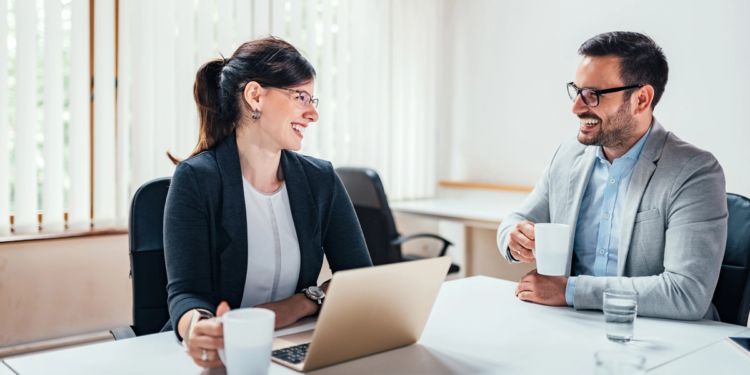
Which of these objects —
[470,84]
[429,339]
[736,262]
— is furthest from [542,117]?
[429,339]

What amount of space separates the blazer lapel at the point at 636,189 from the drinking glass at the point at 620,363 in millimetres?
676

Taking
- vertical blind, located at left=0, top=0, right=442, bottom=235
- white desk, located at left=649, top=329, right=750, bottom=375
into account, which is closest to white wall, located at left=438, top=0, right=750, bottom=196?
vertical blind, located at left=0, top=0, right=442, bottom=235

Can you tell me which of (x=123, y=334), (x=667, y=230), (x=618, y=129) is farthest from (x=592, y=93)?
(x=123, y=334)

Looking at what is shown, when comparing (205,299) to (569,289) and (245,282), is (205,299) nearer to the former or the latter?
(245,282)

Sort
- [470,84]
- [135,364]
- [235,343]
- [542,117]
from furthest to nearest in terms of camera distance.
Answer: [470,84] < [542,117] < [135,364] < [235,343]

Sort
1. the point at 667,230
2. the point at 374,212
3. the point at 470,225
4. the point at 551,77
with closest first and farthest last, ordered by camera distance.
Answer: the point at 667,230, the point at 374,212, the point at 470,225, the point at 551,77

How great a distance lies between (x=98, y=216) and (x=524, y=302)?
207 centimetres

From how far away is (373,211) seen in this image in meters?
2.67

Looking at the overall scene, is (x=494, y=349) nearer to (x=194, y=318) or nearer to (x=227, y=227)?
(x=194, y=318)

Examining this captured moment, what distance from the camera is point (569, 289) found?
1375 mm

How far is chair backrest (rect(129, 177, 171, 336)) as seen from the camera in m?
1.41

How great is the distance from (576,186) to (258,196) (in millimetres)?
922

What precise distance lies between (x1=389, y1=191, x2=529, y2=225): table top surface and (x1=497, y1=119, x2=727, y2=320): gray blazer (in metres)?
1.29

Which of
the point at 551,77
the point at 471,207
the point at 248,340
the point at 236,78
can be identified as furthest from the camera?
the point at 551,77
